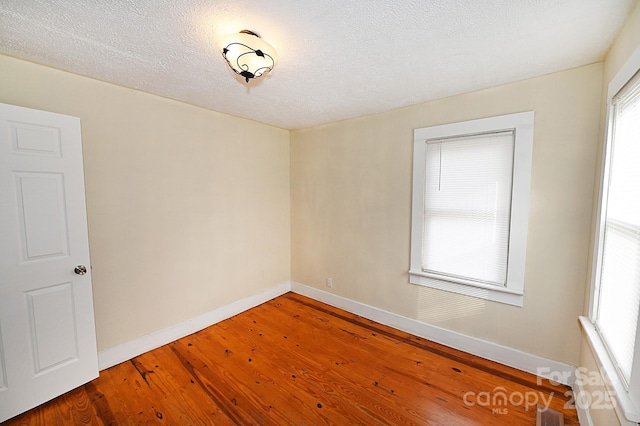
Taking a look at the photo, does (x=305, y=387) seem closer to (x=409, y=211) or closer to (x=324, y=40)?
(x=409, y=211)

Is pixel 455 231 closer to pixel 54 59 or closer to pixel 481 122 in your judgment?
pixel 481 122

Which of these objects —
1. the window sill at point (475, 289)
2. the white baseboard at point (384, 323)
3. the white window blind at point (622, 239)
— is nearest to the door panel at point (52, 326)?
the white baseboard at point (384, 323)

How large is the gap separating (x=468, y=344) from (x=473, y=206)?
1.30 metres

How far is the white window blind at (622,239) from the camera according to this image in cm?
119

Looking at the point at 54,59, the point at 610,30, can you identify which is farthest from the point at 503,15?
the point at 54,59

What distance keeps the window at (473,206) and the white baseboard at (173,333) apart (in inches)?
81.4

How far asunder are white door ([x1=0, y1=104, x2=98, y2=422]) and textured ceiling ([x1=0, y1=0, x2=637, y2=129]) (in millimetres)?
566

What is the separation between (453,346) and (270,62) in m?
2.91

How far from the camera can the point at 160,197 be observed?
248 centimetres

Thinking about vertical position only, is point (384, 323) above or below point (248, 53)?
below

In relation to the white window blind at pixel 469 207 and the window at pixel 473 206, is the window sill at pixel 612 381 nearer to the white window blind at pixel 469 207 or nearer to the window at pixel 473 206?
the window at pixel 473 206

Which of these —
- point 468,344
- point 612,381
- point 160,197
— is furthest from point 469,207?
point 160,197

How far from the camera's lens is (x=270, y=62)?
159cm

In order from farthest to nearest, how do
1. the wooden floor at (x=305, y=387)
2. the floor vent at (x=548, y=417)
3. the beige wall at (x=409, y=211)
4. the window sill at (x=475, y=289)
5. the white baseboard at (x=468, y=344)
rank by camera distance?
the window sill at (x=475, y=289) < the white baseboard at (x=468, y=344) < the beige wall at (x=409, y=211) < the wooden floor at (x=305, y=387) < the floor vent at (x=548, y=417)
